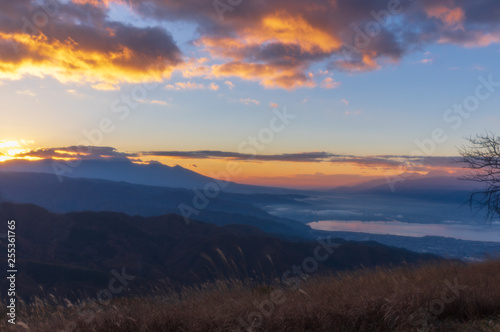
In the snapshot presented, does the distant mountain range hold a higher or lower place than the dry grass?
lower

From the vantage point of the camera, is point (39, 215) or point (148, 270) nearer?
point (148, 270)

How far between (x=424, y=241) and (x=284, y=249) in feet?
231

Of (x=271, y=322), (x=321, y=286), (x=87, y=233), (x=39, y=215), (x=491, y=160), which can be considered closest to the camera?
(x=271, y=322)

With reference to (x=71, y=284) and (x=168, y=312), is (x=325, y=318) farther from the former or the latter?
(x=71, y=284)

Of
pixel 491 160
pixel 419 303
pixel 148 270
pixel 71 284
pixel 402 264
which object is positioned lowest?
pixel 148 270

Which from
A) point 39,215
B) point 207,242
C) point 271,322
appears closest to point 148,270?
point 207,242

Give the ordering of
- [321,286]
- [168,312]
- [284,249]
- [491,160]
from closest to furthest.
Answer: [168,312] → [321,286] → [491,160] → [284,249]

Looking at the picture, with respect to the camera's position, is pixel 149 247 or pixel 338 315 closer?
pixel 338 315

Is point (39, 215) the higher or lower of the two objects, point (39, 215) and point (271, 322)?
the lower

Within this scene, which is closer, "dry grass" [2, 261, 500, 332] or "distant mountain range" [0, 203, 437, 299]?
"dry grass" [2, 261, 500, 332]

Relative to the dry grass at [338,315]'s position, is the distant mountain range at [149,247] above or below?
below

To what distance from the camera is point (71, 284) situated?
8556 cm

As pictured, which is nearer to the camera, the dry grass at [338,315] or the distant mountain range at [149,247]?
the dry grass at [338,315]

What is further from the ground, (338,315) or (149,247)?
(338,315)
